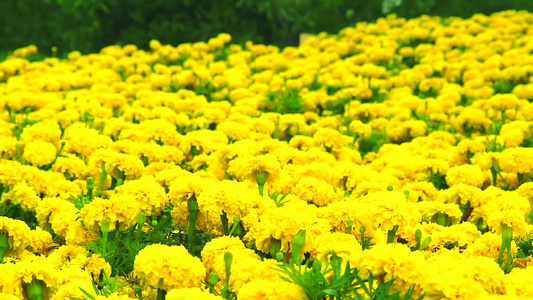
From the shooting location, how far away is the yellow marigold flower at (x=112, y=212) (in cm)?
303

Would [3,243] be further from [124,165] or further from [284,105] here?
[284,105]

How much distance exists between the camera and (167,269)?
2467 millimetres

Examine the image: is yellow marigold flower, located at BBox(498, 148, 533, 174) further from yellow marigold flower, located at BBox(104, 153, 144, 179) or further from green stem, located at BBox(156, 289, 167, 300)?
green stem, located at BBox(156, 289, 167, 300)

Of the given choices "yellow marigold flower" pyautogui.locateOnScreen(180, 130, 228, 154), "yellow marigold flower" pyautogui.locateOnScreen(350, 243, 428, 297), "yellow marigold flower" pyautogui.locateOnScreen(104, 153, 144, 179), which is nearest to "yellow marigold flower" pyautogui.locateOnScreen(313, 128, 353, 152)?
"yellow marigold flower" pyautogui.locateOnScreen(180, 130, 228, 154)

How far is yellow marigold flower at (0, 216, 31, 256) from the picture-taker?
3.09 metres

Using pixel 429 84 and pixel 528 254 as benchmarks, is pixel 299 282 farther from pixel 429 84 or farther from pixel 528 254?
pixel 429 84

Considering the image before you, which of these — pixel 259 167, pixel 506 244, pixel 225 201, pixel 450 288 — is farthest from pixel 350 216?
pixel 450 288

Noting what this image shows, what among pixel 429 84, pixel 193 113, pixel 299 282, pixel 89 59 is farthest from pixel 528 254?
pixel 89 59

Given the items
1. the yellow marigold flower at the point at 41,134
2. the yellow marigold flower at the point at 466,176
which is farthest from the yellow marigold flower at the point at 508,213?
the yellow marigold flower at the point at 41,134

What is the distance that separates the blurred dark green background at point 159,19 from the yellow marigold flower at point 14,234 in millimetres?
8318

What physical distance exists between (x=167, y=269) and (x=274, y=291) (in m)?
0.47

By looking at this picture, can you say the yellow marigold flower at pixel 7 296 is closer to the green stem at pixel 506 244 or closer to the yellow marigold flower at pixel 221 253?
the yellow marigold flower at pixel 221 253

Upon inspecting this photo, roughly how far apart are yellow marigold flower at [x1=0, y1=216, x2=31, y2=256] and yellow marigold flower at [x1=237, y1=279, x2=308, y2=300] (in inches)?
51.2

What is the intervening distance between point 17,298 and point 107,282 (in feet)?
1.21
